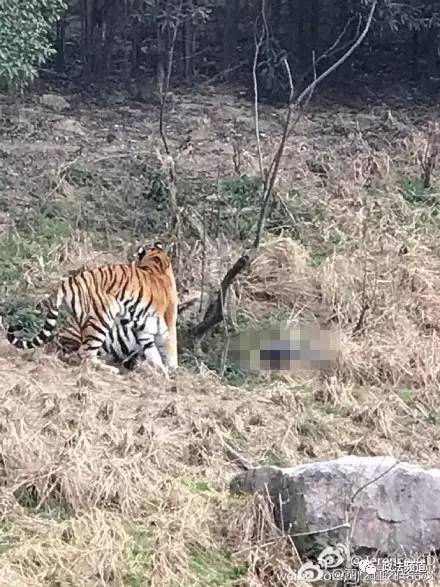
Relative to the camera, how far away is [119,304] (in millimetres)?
8719

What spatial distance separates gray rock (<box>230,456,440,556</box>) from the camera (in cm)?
576

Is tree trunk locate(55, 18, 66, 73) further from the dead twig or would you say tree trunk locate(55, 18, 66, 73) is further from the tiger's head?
the dead twig

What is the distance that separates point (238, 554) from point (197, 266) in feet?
13.7

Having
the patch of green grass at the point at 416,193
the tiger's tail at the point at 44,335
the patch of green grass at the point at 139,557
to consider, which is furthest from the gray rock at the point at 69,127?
the patch of green grass at the point at 139,557

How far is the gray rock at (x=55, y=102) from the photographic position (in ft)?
41.9

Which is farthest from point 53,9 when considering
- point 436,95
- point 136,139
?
point 436,95

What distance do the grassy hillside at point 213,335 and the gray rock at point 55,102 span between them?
15cm

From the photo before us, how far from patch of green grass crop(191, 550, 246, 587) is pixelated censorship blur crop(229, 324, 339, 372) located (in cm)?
298

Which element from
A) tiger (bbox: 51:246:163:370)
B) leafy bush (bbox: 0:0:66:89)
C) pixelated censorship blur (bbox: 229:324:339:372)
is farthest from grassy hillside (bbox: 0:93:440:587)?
leafy bush (bbox: 0:0:66:89)

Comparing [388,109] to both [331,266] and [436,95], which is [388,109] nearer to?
[436,95]

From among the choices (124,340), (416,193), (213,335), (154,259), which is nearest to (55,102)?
(416,193)

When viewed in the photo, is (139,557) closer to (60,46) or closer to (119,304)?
(119,304)

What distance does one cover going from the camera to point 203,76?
46.2 feet

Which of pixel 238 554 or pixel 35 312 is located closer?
pixel 238 554
